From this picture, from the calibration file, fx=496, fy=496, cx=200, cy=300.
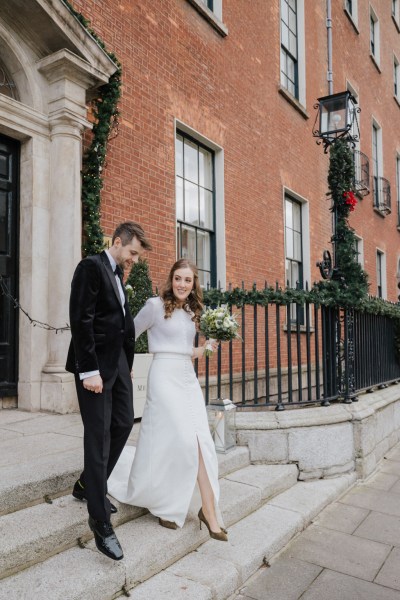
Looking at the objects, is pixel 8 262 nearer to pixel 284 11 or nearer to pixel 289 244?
pixel 289 244

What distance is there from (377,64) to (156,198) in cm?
1233

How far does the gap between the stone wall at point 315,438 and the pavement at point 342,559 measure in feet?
1.39

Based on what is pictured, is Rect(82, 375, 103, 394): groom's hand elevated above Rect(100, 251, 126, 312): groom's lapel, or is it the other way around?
Rect(100, 251, 126, 312): groom's lapel

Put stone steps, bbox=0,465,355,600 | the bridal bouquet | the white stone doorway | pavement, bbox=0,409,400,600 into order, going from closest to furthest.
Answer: stone steps, bbox=0,465,355,600 < pavement, bbox=0,409,400,600 < the bridal bouquet < the white stone doorway

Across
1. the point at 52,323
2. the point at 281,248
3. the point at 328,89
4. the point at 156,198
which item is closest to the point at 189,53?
the point at 156,198

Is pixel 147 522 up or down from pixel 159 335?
down

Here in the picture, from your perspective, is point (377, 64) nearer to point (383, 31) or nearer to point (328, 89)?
point (383, 31)

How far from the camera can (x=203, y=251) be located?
803 cm

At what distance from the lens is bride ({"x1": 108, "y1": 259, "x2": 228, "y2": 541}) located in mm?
3150

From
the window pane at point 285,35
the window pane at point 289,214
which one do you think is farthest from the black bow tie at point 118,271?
the window pane at point 285,35

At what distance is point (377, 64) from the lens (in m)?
15.5

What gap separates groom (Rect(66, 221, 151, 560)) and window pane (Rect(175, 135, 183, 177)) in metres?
4.73

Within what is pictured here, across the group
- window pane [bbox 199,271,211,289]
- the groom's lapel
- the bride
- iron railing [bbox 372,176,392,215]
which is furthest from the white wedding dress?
iron railing [bbox 372,176,392,215]

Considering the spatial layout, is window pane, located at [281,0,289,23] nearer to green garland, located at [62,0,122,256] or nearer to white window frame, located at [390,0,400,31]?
green garland, located at [62,0,122,256]
